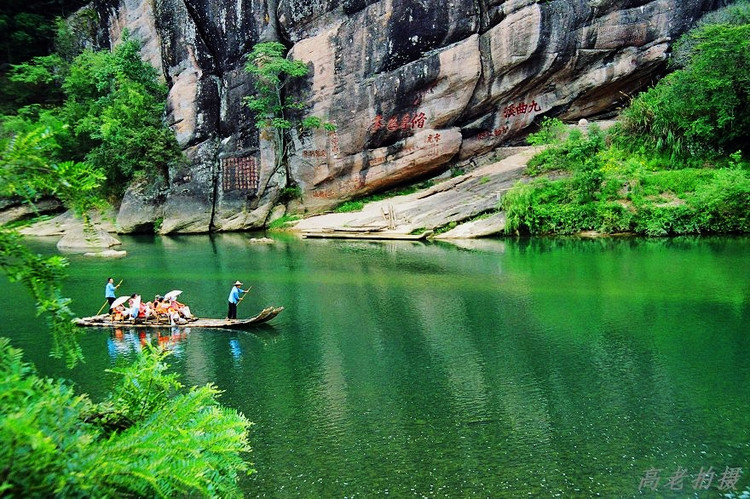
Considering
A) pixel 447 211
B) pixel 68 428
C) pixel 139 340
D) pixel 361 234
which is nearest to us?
pixel 68 428

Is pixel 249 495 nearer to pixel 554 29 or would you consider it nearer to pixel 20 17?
pixel 554 29

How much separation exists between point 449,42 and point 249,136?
9.84 m

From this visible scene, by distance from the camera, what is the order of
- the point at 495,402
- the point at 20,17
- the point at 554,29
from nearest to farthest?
the point at 495,402 → the point at 554,29 → the point at 20,17

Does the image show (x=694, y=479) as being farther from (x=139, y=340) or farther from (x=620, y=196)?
(x=620, y=196)

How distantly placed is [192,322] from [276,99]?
53.5 feet

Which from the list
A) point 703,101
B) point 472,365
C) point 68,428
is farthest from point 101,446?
point 703,101

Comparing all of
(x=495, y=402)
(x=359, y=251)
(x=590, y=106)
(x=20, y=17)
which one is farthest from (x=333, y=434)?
(x=20, y=17)

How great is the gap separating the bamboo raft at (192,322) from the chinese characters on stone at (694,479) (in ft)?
25.2

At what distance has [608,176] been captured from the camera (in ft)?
70.1

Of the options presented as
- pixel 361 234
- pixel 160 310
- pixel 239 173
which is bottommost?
pixel 160 310

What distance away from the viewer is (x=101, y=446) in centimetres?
306

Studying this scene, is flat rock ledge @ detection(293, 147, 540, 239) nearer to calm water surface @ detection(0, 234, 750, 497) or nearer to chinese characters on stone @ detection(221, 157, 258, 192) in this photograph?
chinese characters on stone @ detection(221, 157, 258, 192)

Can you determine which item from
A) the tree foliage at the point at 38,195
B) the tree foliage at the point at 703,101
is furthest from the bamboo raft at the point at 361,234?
the tree foliage at the point at 38,195

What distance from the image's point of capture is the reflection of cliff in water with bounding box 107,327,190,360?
1100 centimetres
